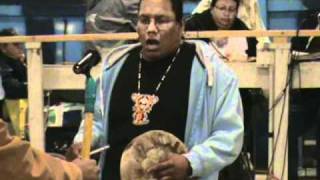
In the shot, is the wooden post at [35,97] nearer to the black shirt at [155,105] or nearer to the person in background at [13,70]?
the person in background at [13,70]

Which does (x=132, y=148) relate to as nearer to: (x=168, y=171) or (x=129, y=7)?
(x=168, y=171)

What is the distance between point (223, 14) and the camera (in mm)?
5520

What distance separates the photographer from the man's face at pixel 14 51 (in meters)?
5.97

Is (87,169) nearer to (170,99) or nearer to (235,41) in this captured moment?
(170,99)

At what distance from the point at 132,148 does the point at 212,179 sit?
374 millimetres

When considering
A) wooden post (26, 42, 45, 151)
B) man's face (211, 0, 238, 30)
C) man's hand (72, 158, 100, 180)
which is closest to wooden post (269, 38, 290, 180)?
man's face (211, 0, 238, 30)

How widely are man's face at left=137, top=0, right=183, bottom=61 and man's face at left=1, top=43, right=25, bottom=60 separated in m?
2.77

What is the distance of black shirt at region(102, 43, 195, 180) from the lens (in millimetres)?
3287

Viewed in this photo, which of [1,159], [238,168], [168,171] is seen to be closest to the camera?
[1,159]

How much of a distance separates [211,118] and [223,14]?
2.36m

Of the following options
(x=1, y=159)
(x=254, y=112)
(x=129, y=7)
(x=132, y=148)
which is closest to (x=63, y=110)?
(x=129, y=7)

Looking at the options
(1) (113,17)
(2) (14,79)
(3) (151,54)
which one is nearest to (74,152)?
(3) (151,54)

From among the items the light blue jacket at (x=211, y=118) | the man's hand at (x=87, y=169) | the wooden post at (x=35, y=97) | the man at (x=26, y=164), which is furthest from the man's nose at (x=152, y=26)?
the wooden post at (x=35, y=97)

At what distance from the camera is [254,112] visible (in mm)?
5797
